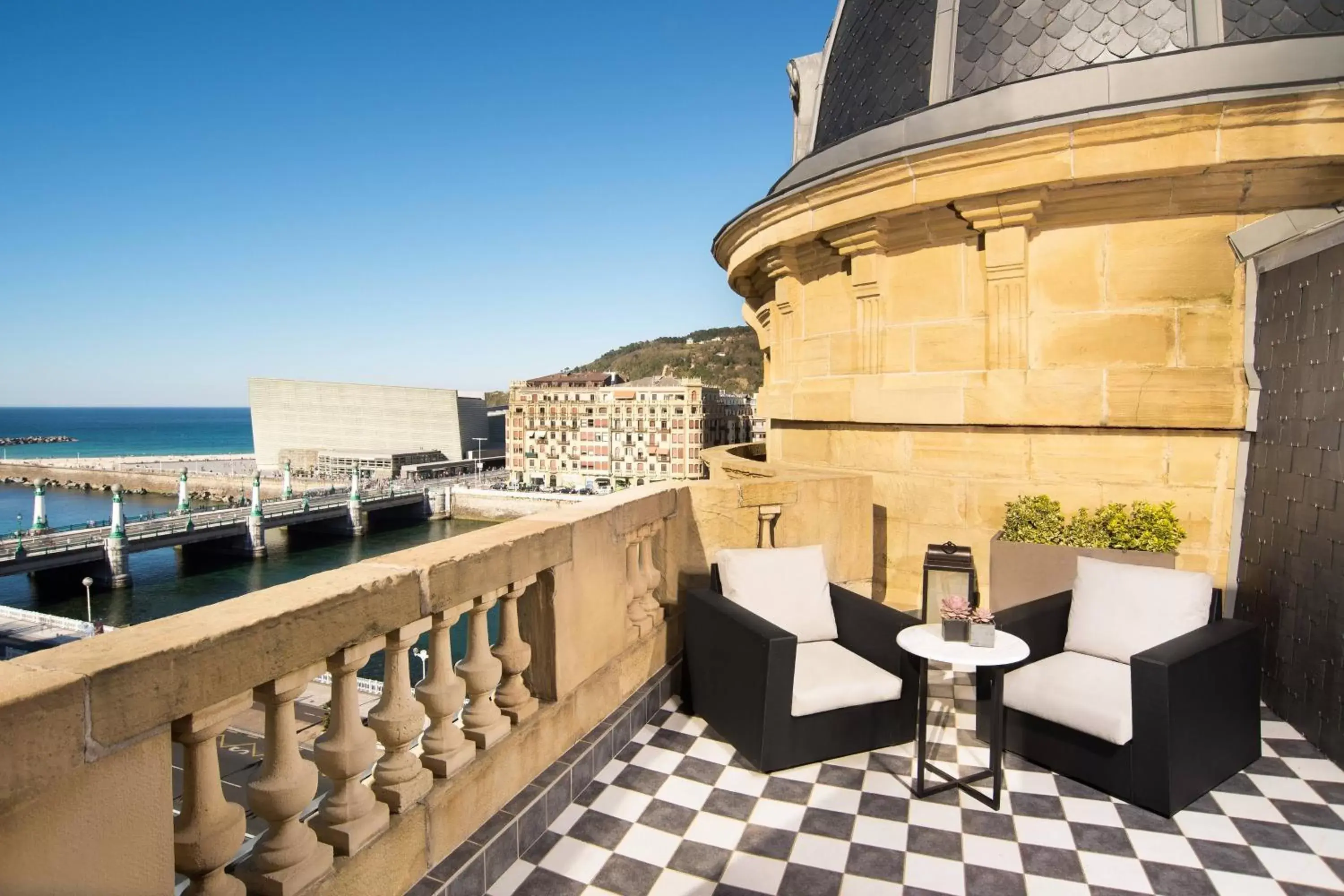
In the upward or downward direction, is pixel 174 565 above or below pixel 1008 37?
below

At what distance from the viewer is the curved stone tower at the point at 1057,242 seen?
4773 mm

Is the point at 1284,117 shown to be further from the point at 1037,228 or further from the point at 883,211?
the point at 883,211

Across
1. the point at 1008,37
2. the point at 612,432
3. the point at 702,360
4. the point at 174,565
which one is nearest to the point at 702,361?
the point at 702,360

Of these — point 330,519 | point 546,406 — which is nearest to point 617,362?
point 546,406

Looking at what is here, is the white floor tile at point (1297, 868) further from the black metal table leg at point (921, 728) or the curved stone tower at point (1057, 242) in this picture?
the curved stone tower at point (1057, 242)

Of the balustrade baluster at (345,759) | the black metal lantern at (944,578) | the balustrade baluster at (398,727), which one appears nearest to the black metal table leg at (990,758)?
the black metal lantern at (944,578)

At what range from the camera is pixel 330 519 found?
59.0 metres

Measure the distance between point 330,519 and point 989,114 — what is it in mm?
61571

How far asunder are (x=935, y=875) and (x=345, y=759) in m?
2.24

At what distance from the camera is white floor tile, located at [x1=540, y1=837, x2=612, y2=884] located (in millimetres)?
2904

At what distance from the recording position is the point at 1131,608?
387cm

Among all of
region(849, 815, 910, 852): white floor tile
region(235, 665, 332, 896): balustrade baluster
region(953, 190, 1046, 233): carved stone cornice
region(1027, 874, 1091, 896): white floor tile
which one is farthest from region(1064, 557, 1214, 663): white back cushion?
region(235, 665, 332, 896): balustrade baluster

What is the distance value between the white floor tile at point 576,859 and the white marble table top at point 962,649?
1608mm

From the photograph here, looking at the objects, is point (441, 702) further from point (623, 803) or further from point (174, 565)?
point (174, 565)
